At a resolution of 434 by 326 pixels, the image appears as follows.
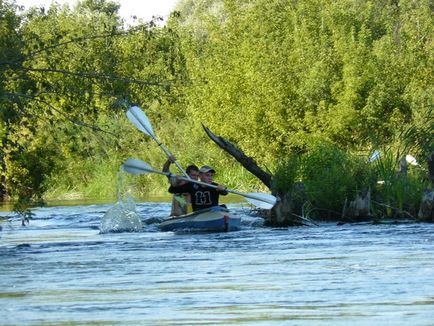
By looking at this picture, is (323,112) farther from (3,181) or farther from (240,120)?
(3,181)

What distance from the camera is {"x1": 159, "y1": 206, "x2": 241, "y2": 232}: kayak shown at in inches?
881

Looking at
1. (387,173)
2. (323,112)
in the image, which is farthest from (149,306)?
(323,112)

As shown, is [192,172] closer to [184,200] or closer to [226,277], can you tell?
[184,200]

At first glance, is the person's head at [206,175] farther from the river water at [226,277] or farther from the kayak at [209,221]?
the river water at [226,277]

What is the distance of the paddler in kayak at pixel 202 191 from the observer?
896 inches

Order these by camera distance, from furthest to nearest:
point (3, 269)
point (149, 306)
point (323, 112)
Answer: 1. point (323, 112)
2. point (3, 269)
3. point (149, 306)

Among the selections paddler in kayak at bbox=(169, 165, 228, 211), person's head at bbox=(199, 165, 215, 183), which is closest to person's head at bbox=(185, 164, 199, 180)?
paddler in kayak at bbox=(169, 165, 228, 211)

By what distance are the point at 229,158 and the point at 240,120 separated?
1498 mm

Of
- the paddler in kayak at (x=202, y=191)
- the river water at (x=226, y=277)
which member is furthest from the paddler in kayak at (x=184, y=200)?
the river water at (x=226, y=277)

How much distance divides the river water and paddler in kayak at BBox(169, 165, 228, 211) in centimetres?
69

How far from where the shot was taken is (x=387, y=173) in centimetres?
2386

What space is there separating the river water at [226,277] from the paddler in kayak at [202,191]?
0.69m

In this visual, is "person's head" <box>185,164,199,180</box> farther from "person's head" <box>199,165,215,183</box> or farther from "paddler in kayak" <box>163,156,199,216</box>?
"person's head" <box>199,165,215,183</box>

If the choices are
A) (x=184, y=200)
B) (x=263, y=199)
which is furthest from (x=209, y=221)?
(x=184, y=200)
